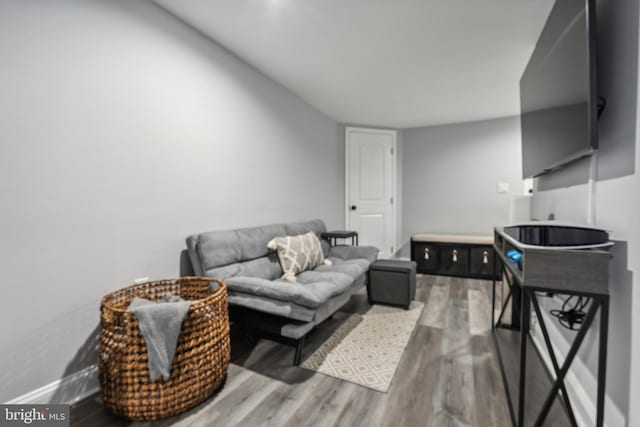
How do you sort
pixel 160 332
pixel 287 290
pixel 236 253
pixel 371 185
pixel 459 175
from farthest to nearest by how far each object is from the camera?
1. pixel 371 185
2. pixel 459 175
3. pixel 236 253
4. pixel 287 290
5. pixel 160 332

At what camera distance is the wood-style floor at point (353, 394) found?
1365 millimetres

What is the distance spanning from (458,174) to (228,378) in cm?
425

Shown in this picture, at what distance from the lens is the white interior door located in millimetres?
4605

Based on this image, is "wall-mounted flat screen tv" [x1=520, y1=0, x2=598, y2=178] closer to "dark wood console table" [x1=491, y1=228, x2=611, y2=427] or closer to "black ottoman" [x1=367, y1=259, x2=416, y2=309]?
"dark wood console table" [x1=491, y1=228, x2=611, y2=427]

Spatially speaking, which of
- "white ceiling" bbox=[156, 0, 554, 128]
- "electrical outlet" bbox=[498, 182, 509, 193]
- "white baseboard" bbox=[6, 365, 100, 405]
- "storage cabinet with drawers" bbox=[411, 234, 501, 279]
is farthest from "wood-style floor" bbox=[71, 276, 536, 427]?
"electrical outlet" bbox=[498, 182, 509, 193]

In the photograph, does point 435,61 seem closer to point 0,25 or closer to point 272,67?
point 272,67

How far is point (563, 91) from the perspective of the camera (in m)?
1.45

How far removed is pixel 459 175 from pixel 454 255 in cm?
132

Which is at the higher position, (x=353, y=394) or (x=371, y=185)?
(x=371, y=185)

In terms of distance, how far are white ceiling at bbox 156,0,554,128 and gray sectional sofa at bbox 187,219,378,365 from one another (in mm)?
1514

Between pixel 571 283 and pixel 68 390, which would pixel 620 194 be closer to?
pixel 571 283

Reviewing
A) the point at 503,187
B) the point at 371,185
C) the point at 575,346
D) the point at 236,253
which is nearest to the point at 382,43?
the point at 236,253

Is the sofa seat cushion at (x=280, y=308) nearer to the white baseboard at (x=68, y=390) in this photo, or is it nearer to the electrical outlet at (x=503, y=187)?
the white baseboard at (x=68, y=390)

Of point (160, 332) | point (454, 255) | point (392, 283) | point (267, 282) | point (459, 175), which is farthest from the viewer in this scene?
point (459, 175)
